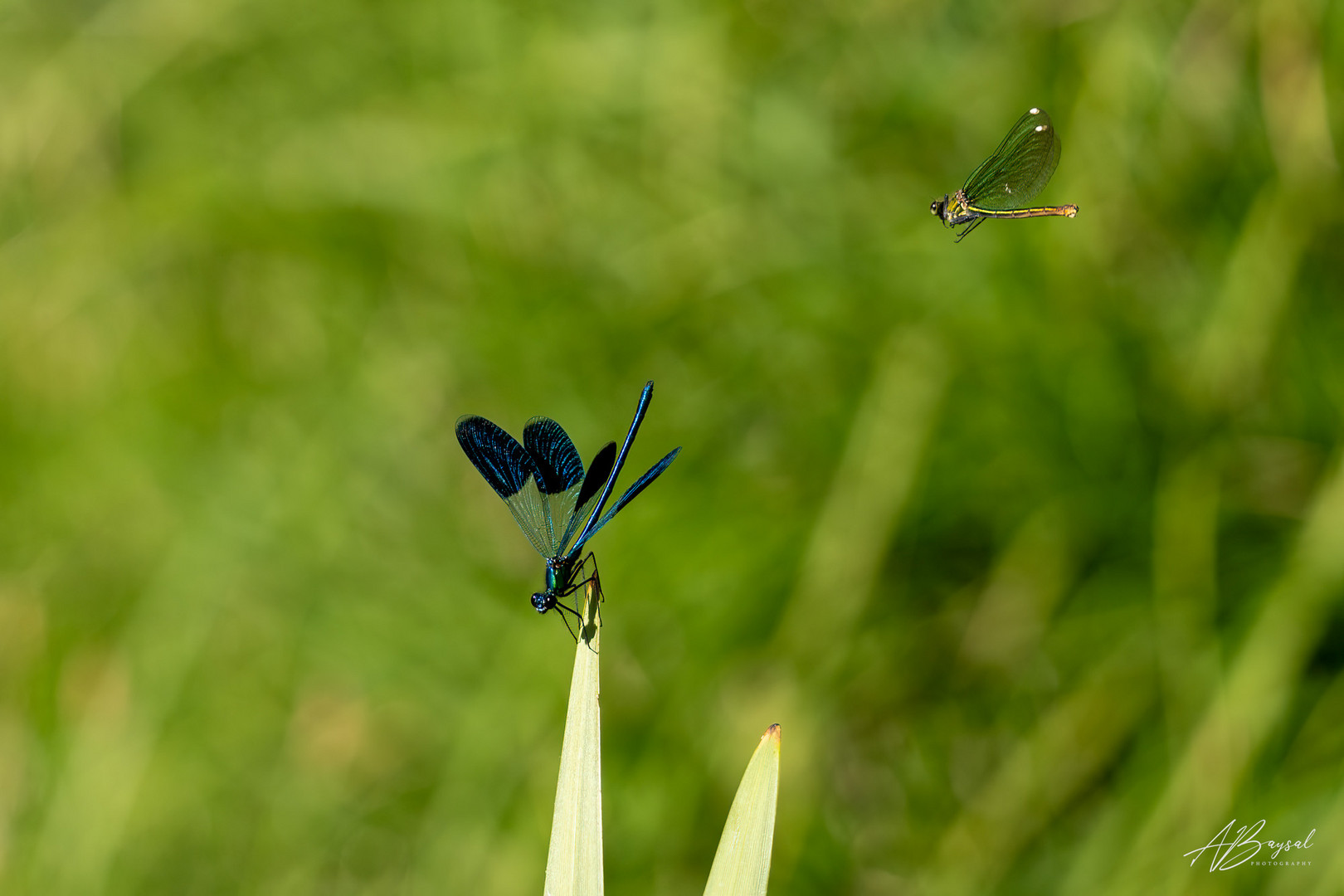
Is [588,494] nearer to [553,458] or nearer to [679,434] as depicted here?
[553,458]

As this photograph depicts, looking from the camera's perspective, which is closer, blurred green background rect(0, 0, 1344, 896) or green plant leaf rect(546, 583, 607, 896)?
green plant leaf rect(546, 583, 607, 896)

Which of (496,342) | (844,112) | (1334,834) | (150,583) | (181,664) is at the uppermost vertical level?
(844,112)

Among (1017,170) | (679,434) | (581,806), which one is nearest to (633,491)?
(581,806)

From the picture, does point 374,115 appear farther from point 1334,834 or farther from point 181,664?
point 1334,834

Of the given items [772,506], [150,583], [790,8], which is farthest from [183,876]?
[790,8]

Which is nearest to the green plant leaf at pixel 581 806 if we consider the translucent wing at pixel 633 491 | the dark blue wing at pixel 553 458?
the translucent wing at pixel 633 491

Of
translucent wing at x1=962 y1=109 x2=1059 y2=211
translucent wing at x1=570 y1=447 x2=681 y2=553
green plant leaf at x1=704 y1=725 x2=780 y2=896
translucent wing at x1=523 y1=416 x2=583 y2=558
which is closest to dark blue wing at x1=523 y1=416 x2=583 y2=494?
translucent wing at x1=523 y1=416 x2=583 y2=558

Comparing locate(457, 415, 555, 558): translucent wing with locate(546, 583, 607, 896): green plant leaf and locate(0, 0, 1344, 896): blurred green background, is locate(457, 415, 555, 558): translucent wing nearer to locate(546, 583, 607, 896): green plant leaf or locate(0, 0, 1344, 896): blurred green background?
locate(546, 583, 607, 896): green plant leaf
